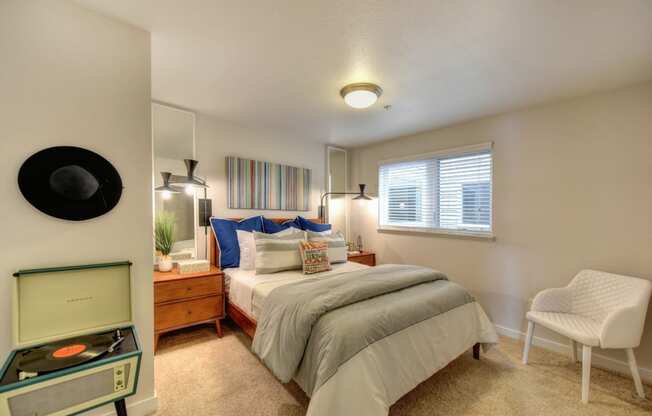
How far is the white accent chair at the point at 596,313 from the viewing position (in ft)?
6.04

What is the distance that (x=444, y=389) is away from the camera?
1942 mm

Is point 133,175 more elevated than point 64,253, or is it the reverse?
point 133,175

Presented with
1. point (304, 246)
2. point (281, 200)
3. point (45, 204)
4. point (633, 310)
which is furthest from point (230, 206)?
point (633, 310)

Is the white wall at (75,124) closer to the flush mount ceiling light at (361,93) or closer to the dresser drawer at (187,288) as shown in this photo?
the dresser drawer at (187,288)

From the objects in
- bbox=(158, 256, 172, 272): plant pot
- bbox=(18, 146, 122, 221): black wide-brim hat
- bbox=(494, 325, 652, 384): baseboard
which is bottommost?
bbox=(494, 325, 652, 384): baseboard

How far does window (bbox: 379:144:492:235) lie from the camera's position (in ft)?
10.1

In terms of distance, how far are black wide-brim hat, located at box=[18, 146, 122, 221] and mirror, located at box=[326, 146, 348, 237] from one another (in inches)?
120

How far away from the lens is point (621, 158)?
2.24 metres

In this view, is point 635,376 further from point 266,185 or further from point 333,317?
point 266,185

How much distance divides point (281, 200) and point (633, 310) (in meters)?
3.43

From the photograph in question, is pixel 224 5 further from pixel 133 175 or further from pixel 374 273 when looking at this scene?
pixel 374 273

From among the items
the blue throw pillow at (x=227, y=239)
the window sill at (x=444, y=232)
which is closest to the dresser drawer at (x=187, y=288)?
the blue throw pillow at (x=227, y=239)

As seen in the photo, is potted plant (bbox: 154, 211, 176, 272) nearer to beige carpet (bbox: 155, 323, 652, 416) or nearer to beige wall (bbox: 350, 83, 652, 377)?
beige carpet (bbox: 155, 323, 652, 416)

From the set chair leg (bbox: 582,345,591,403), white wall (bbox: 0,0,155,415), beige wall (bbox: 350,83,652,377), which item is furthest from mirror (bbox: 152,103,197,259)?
chair leg (bbox: 582,345,591,403)
